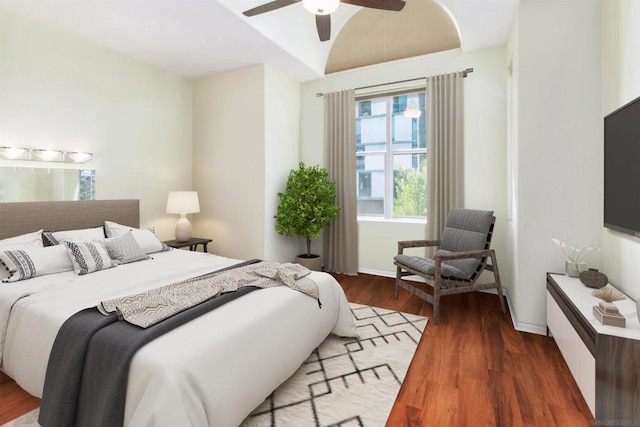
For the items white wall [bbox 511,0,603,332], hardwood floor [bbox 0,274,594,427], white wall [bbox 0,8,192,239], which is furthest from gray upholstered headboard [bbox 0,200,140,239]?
white wall [bbox 511,0,603,332]

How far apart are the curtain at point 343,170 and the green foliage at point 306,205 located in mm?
227

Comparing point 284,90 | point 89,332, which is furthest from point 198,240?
point 89,332

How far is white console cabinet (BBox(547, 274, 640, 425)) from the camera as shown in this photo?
1.47m

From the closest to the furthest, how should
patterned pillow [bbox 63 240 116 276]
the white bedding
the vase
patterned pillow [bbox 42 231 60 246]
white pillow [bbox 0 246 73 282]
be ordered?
1. the white bedding
2. white pillow [bbox 0 246 73 282]
3. the vase
4. patterned pillow [bbox 63 240 116 276]
5. patterned pillow [bbox 42 231 60 246]

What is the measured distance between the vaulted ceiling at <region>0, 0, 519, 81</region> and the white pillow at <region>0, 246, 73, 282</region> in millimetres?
2232

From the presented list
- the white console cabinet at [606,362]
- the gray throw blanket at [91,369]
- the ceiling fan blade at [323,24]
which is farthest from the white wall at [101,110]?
the white console cabinet at [606,362]

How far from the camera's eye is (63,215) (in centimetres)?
314

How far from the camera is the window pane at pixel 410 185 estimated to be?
167 inches

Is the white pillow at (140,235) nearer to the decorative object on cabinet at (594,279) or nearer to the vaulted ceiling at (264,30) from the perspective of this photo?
the vaulted ceiling at (264,30)

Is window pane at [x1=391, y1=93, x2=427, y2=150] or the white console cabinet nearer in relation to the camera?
the white console cabinet

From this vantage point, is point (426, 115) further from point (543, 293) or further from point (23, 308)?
point (23, 308)

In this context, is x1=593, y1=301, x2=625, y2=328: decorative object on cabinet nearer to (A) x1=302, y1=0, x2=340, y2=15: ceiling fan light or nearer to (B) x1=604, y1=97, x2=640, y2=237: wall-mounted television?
(B) x1=604, y1=97, x2=640, y2=237: wall-mounted television

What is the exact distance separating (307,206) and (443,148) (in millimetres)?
1867

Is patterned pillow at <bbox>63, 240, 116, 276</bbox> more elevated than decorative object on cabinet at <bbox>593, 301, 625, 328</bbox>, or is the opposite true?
patterned pillow at <bbox>63, 240, 116, 276</bbox>
